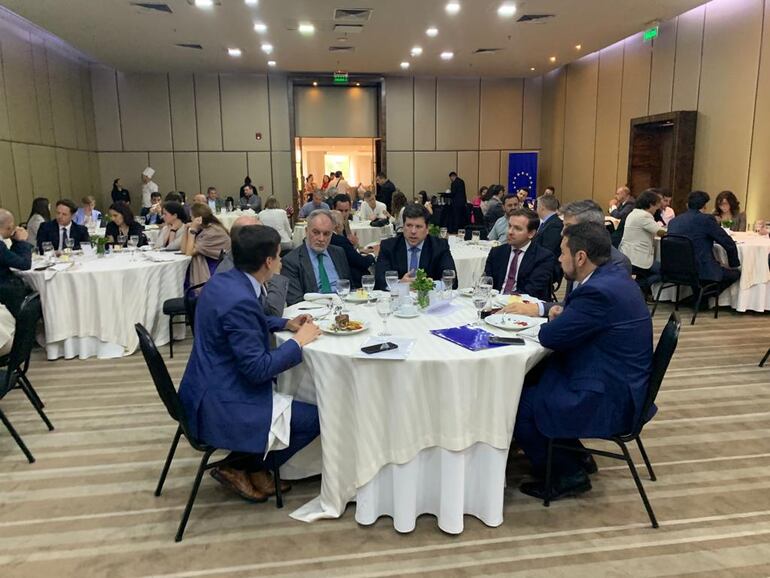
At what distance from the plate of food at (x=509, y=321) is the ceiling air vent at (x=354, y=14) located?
829 cm

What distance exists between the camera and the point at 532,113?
706 inches

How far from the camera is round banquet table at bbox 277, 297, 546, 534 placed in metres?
2.63

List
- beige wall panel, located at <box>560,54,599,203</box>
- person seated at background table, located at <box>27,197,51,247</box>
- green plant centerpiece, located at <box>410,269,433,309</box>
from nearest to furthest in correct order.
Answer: green plant centerpiece, located at <box>410,269,433,309</box>
person seated at background table, located at <box>27,197,51,247</box>
beige wall panel, located at <box>560,54,599,203</box>

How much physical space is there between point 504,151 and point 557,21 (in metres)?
7.30

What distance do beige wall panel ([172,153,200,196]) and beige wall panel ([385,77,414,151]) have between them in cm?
565

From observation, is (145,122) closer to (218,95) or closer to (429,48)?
(218,95)

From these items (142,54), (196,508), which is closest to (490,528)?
(196,508)

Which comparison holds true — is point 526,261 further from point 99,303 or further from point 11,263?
point 11,263

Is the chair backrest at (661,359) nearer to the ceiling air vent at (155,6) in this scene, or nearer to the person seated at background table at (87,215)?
the ceiling air vent at (155,6)

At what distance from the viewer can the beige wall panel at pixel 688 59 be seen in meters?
10.8

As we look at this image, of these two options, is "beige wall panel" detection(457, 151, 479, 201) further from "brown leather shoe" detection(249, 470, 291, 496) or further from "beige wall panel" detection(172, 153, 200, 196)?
"brown leather shoe" detection(249, 470, 291, 496)

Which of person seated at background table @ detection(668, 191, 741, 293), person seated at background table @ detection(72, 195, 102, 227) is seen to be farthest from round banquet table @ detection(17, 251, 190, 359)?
person seated at background table @ detection(668, 191, 741, 293)

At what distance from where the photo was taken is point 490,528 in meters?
2.83

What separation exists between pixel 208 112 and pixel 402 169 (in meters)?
5.85
